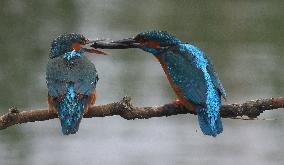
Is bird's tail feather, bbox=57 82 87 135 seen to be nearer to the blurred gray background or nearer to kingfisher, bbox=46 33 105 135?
kingfisher, bbox=46 33 105 135

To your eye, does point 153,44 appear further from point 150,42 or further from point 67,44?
point 67,44

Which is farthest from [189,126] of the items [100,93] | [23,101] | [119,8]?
[119,8]

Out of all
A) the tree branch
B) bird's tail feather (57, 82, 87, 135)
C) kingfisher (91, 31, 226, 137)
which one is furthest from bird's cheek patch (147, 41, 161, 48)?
the tree branch

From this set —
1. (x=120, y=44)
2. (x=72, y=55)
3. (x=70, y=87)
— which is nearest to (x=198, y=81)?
(x=120, y=44)

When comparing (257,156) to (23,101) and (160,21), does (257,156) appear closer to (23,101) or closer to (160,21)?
(23,101)

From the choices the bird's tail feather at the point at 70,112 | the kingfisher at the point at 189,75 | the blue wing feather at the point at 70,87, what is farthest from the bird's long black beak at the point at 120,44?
the bird's tail feather at the point at 70,112

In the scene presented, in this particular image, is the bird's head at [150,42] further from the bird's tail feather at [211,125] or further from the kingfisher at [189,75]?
the bird's tail feather at [211,125]

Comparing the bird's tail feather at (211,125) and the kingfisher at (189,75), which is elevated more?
the kingfisher at (189,75)
